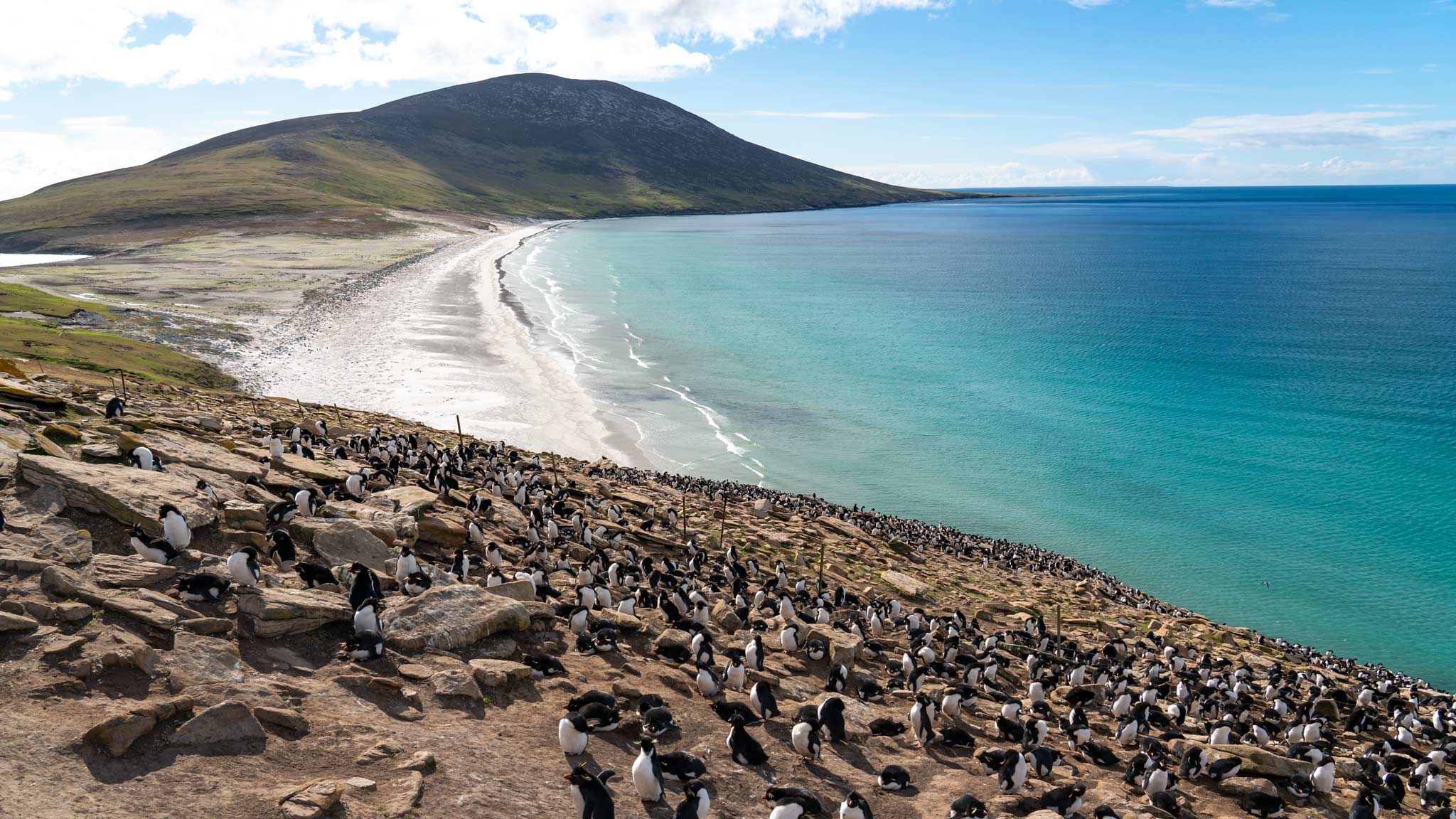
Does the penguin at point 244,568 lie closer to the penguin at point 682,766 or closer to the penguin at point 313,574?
the penguin at point 313,574

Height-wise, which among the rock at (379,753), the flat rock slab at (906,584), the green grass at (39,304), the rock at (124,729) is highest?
the green grass at (39,304)

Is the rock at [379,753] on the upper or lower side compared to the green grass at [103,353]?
lower

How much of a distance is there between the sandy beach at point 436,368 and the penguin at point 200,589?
3472cm

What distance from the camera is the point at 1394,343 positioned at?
93.2 m

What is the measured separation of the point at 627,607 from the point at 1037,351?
8120 centimetres

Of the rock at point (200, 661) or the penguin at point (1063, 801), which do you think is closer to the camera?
the rock at point (200, 661)

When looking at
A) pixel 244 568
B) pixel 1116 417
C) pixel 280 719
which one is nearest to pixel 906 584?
pixel 244 568

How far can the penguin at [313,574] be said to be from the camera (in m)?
16.6

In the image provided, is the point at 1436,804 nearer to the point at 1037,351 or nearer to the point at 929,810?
the point at 929,810

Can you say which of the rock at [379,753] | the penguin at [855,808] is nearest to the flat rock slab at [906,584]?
the penguin at [855,808]

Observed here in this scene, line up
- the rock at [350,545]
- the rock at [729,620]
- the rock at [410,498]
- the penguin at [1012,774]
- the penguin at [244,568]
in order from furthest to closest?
the rock at [729,620]
the rock at [410,498]
the rock at [350,545]
the penguin at [244,568]
the penguin at [1012,774]

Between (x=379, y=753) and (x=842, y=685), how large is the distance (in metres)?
10.2

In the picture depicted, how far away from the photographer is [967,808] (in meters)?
13.7

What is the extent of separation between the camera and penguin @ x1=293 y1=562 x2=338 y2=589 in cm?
1661
